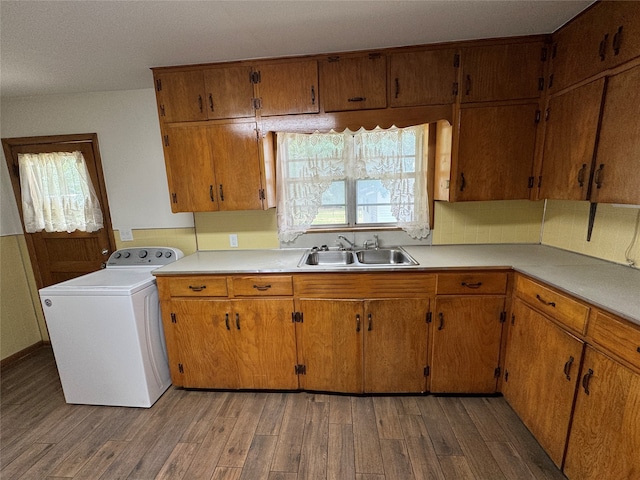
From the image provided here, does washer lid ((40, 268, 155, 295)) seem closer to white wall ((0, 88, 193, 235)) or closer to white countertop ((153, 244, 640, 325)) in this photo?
white countertop ((153, 244, 640, 325))

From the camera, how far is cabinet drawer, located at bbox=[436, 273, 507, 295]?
1.81m

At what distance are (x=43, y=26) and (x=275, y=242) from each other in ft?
6.04

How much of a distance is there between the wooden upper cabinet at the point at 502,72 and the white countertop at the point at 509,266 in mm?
1065

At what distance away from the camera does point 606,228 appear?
5.70ft

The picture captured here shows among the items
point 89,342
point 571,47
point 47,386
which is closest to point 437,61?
point 571,47

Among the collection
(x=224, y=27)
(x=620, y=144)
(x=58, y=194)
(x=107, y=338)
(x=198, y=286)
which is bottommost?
(x=107, y=338)

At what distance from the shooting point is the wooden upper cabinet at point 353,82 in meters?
1.89

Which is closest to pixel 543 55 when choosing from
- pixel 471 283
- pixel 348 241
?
pixel 471 283

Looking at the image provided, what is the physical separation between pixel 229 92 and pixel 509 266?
7.28 feet

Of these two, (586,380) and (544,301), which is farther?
(544,301)

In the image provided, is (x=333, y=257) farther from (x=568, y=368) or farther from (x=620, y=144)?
(x=620, y=144)

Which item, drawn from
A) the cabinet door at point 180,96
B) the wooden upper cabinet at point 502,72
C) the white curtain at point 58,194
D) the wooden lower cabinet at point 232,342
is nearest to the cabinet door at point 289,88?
the cabinet door at point 180,96

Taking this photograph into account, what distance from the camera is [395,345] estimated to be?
1928 mm

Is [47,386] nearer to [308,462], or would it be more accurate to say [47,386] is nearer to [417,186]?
[308,462]
